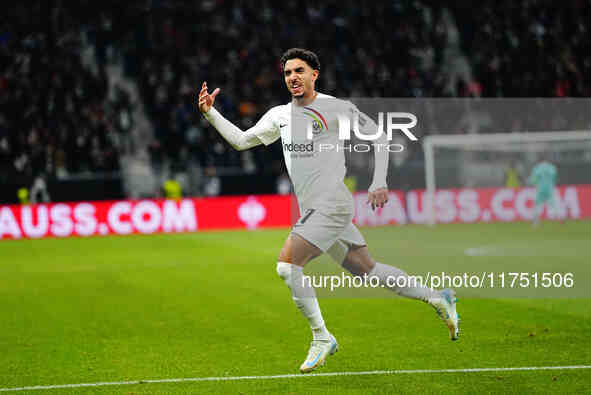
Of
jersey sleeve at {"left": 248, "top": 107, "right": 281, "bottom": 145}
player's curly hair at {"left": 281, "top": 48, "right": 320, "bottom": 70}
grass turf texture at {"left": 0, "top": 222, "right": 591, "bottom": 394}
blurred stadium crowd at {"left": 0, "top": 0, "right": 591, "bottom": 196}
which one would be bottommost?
grass turf texture at {"left": 0, "top": 222, "right": 591, "bottom": 394}

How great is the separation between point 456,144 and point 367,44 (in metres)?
7.32

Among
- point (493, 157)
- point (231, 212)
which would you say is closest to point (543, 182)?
point (493, 157)

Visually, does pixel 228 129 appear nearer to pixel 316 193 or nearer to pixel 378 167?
pixel 316 193

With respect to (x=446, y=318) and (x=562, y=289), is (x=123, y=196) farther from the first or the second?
(x=446, y=318)

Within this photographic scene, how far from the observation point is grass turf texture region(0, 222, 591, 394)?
5.71 meters

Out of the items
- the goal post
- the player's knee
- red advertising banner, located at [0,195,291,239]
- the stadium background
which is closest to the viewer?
the player's knee

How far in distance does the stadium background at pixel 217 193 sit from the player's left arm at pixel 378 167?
1.22m

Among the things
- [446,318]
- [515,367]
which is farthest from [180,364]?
[515,367]

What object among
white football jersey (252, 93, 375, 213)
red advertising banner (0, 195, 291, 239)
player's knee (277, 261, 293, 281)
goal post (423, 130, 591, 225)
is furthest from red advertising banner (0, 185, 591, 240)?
player's knee (277, 261, 293, 281)

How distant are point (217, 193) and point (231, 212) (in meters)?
0.63

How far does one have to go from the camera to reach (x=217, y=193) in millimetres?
22547

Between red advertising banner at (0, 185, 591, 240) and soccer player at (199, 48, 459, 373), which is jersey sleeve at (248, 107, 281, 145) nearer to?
soccer player at (199, 48, 459, 373)

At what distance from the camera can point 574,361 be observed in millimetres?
6047

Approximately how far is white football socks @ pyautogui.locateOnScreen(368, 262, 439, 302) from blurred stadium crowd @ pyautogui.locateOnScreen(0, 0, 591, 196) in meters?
16.9
